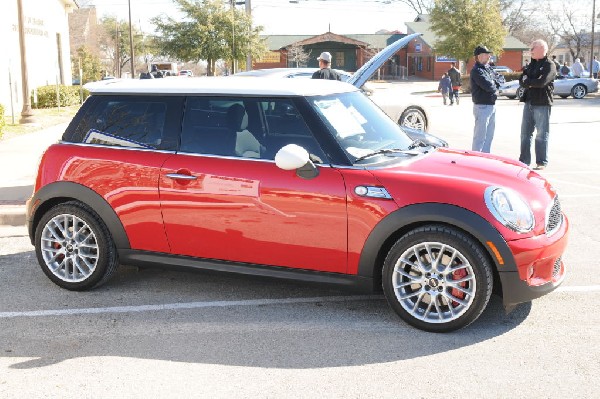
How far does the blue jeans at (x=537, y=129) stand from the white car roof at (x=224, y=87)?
20.6 ft

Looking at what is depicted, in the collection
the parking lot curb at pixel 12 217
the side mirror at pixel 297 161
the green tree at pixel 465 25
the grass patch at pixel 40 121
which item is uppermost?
the green tree at pixel 465 25

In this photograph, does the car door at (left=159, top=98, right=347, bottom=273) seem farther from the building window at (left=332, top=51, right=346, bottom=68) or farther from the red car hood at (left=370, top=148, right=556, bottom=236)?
the building window at (left=332, top=51, right=346, bottom=68)

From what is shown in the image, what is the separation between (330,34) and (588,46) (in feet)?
103

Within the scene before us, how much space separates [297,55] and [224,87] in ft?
234

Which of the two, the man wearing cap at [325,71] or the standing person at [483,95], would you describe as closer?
the standing person at [483,95]

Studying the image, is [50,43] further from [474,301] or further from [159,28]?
[474,301]

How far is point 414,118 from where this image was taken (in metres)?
13.5

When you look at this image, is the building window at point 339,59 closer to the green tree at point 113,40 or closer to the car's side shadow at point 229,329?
the green tree at point 113,40

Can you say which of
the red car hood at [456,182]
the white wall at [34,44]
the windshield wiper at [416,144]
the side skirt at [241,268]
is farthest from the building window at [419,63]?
the side skirt at [241,268]

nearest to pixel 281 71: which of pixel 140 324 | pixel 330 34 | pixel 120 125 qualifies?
pixel 120 125

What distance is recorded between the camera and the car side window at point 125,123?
5289mm

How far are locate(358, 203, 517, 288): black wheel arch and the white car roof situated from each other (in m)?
1.16

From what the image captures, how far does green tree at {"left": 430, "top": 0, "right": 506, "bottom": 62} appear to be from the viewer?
58.4 metres

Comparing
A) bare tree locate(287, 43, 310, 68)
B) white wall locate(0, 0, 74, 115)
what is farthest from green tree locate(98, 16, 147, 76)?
white wall locate(0, 0, 74, 115)
